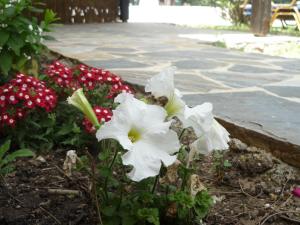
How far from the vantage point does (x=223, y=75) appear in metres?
4.32

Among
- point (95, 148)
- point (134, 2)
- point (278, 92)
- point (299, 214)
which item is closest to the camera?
point (299, 214)

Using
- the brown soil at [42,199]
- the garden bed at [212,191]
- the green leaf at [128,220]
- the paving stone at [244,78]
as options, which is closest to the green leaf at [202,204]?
the garden bed at [212,191]

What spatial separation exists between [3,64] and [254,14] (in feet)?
24.0

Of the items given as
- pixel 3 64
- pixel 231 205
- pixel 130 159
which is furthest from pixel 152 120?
pixel 3 64

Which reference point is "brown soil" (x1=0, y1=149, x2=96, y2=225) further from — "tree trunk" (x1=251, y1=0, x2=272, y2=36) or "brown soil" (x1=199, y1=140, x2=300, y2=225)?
"tree trunk" (x1=251, y1=0, x2=272, y2=36)

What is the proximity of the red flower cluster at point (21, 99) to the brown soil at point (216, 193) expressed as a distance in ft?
0.78

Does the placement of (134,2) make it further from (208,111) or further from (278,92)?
(208,111)

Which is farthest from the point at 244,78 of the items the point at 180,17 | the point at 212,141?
the point at 180,17

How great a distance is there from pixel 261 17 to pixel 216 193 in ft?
25.1

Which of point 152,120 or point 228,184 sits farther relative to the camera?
point 228,184

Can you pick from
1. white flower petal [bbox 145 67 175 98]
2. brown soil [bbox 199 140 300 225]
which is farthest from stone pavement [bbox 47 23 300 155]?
white flower petal [bbox 145 67 175 98]

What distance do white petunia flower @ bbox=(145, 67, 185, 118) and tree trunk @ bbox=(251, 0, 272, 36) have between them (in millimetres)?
8023

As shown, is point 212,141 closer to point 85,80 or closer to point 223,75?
point 85,80

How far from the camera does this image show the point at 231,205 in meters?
1.90
